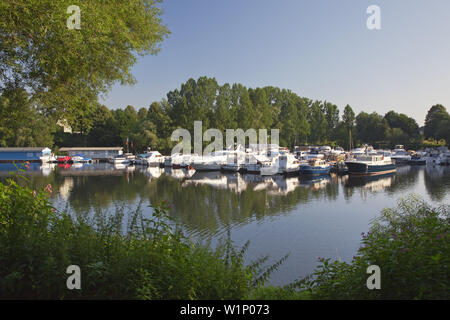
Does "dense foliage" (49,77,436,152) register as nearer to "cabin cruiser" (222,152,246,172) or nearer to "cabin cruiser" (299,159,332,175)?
"cabin cruiser" (222,152,246,172)

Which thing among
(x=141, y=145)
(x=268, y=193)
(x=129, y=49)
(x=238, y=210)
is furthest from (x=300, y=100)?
(x=129, y=49)

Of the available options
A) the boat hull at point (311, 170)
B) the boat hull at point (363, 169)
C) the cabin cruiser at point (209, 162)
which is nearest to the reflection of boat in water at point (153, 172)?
the cabin cruiser at point (209, 162)

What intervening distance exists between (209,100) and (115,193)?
4957cm

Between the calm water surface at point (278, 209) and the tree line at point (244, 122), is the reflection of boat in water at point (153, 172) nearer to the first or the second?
the calm water surface at point (278, 209)

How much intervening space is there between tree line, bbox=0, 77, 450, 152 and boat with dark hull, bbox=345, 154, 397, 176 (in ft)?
89.6

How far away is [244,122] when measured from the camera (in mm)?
76375

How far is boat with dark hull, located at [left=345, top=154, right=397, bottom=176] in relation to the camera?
4234 centimetres

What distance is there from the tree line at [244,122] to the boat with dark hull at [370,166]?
27.3 metres

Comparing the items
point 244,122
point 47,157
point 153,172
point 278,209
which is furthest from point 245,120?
point 278,209

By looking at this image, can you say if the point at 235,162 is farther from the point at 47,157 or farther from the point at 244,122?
the point at 47,157

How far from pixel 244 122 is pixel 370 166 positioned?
3818 centimetres

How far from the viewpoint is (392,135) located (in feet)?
282

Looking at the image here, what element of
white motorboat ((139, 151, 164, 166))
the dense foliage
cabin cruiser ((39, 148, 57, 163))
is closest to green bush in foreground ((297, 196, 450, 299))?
white motorboat ((139, 151, 164, 166))
